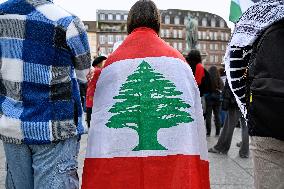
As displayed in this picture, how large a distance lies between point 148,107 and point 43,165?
84 centimetres

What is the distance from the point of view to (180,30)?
118 m

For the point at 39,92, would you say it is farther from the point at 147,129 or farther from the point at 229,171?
the point at 229,171

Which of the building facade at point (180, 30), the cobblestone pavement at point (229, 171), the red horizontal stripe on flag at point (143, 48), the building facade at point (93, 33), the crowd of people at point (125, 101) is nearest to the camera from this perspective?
the crowd of people at point (125, 101)

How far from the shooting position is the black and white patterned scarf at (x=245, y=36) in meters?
2.31

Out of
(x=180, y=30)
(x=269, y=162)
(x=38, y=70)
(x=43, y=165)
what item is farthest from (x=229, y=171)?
(x=180, y=30)

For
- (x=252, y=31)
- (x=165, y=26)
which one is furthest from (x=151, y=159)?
(x=165, y=26)

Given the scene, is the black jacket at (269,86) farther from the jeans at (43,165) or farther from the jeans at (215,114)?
the jeans at (215,114)

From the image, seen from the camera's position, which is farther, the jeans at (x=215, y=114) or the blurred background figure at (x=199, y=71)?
the jeans at (x=215, y=114)

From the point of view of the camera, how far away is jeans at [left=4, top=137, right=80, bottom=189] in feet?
8.29

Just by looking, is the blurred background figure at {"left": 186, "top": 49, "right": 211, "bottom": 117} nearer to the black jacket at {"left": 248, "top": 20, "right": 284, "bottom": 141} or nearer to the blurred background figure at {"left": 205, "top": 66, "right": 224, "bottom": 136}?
the blurred background figure at {"left": 205, "top": 66, "right": 224, "bottom": 136}

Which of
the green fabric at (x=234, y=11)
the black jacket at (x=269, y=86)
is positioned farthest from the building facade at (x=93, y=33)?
the black jacket at (x=269, y=86)

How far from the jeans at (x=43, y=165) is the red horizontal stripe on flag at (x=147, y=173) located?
1.48ft

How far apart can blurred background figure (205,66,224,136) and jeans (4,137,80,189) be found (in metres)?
7.83

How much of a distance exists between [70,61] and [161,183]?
3.21 feet
